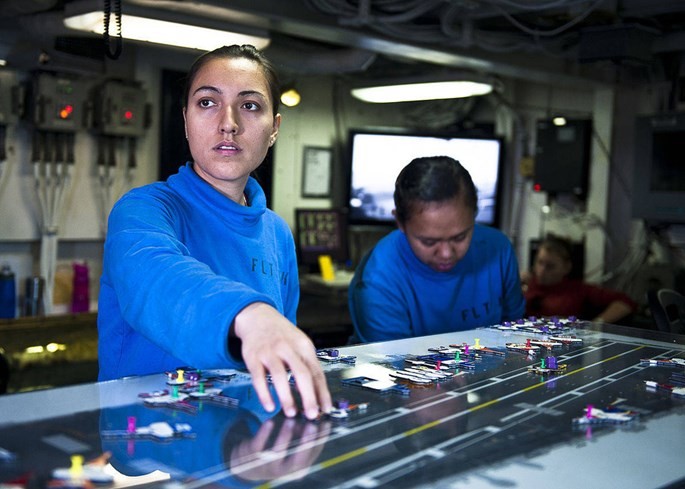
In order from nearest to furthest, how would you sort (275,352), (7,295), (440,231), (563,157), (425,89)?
1. (275,352)
2. (440,231)
3. (7,295)
4. (425,89)
5. (563,157)

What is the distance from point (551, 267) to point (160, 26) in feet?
7.98

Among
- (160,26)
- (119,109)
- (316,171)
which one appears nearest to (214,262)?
(160,26)

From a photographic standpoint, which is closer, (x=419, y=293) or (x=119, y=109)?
(x=419, y=293)

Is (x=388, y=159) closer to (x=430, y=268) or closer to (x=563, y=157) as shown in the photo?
(x=563, y=157)

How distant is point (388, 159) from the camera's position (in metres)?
5.26

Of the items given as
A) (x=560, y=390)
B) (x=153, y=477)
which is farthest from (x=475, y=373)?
(x=153, y=477)

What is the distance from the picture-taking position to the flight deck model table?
91 cm

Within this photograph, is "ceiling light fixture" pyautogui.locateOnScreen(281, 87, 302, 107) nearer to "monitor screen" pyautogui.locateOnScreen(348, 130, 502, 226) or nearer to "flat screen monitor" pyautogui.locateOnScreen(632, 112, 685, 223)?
"monitor screen" pyautogui.locateOnScreen(348, 130, 502, 226)

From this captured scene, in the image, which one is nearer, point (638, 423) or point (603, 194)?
point (638, 423)

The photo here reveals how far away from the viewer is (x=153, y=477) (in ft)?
2.91

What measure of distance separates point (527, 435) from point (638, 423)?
0.22 m

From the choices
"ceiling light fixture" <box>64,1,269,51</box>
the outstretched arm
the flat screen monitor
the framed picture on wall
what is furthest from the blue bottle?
the flat screen monitor

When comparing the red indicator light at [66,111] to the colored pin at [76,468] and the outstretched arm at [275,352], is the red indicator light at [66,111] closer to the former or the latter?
the outstretched arm at [275,352]

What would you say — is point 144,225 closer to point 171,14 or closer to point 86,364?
point 171,14
